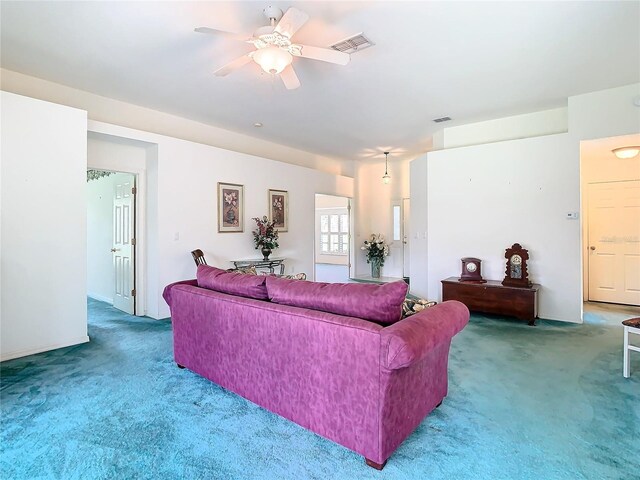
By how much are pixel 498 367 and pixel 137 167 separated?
4.94 metres

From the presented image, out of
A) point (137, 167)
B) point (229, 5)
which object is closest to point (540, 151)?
point (229, 5)

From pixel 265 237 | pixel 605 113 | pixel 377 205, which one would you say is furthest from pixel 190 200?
pixel 605 113

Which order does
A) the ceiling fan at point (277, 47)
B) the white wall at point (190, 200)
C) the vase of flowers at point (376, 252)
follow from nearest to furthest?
1. the ceiling fan at point (277, 47)
2. the white wall at point (190, 200)
3. the vase of flowers at point (376, 252)

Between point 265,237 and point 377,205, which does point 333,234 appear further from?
point 265,237

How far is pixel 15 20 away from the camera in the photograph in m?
2.68

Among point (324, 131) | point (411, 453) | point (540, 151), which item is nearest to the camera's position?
point (411, 453)

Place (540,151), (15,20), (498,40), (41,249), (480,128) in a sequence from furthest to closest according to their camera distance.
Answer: (480,128) → (540,151) → (41,249) → (498,40) → (15,20)

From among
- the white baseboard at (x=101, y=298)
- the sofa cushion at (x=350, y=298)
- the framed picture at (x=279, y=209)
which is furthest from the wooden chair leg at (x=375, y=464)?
the white baseboard at (x=101, y=298)

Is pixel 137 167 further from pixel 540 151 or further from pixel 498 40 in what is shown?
pixel 540 151

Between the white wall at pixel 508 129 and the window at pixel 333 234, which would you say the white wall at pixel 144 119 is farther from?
the window at pixel 333 234

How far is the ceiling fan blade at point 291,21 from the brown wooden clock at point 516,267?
397 cm

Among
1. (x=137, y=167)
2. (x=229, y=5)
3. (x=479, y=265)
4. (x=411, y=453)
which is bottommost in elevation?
(x=411, y=453)

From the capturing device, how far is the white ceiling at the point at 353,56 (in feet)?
8.43

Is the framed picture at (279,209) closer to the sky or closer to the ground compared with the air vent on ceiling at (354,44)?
closer to the ground
